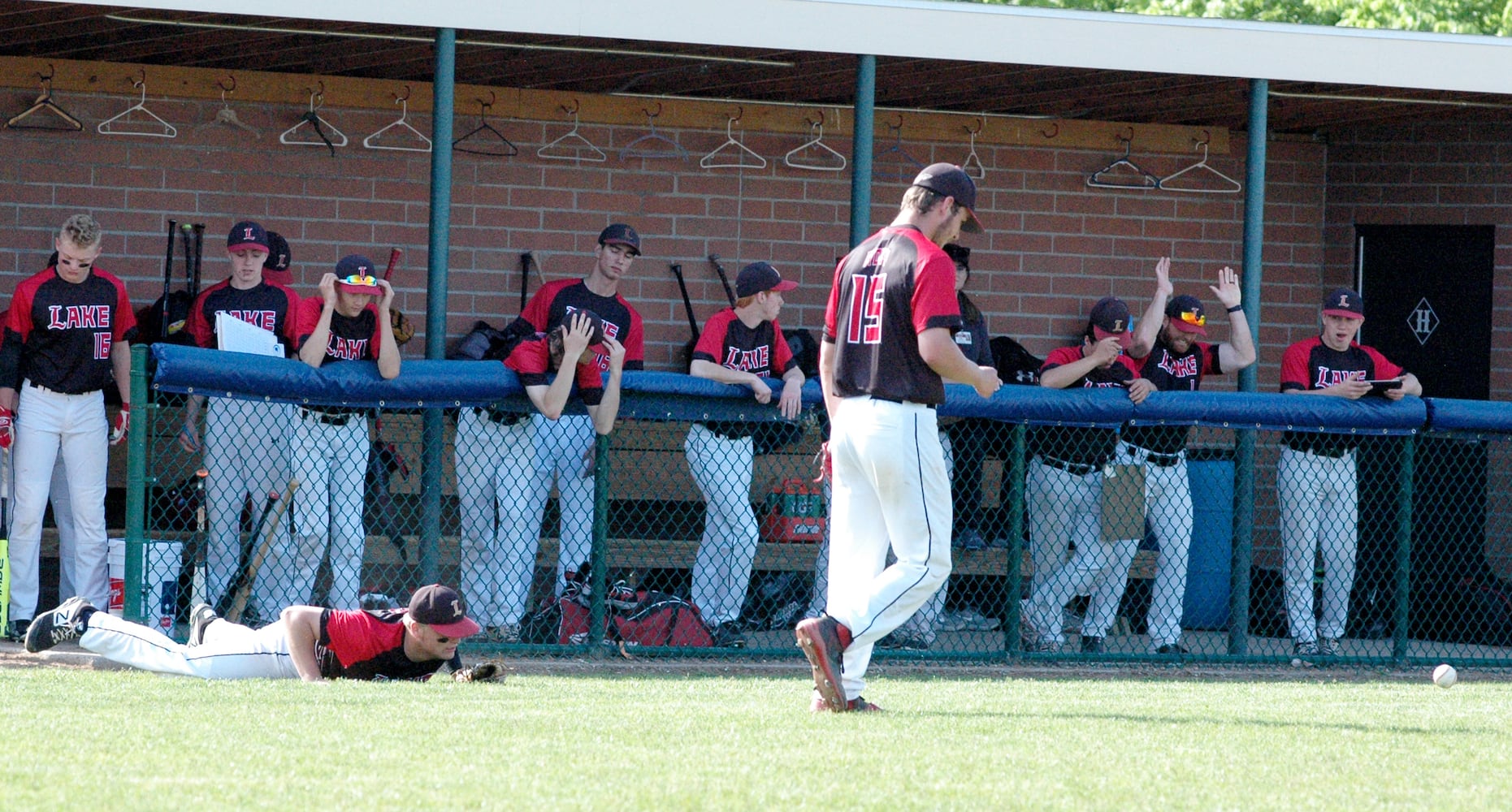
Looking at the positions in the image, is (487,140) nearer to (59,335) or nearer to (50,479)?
(59,335)

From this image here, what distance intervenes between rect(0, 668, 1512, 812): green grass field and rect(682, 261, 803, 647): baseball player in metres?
1.46

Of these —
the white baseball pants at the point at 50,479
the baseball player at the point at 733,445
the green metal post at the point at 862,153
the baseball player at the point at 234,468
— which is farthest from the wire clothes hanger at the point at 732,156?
the white baseball pants at the point at 50,479

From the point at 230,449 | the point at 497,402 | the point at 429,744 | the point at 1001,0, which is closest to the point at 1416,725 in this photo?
the point at 429,744

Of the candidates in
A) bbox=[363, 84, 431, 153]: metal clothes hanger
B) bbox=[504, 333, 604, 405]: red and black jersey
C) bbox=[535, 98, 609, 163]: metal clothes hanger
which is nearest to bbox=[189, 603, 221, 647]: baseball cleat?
bbox=[504, 333, 604, 405]: red and black jersey

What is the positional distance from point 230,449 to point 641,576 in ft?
7.41

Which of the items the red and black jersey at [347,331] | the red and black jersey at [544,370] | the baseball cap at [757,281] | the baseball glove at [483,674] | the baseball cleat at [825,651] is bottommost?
the baseball glove at [483,674]

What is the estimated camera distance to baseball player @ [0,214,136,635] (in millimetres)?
7664

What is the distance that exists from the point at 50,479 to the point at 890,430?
4.46 m

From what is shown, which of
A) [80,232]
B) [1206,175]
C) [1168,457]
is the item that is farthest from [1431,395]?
[80,232]

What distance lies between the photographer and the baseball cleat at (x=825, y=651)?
5.12 m

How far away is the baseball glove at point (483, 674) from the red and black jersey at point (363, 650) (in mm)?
90

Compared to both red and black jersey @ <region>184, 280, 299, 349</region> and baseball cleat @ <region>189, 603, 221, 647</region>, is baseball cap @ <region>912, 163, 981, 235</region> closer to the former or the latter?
baseball cleat @ <region>189, 603, 221, 647</region>

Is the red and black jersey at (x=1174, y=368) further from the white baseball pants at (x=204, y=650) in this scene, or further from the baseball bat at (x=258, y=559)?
the white baseball pants at (x=204, y=650)

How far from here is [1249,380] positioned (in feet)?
28.4
